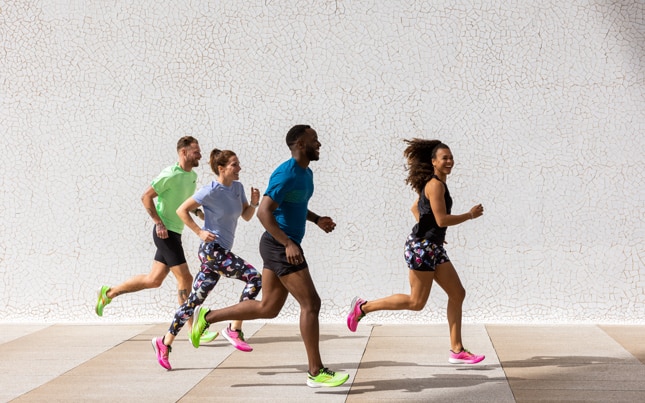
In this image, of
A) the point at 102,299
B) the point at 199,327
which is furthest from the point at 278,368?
the point at 102,299

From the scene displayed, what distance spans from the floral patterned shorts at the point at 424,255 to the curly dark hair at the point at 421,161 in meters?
0.41

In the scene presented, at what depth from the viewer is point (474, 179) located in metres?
9.70

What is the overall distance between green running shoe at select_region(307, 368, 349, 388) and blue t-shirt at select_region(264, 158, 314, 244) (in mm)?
872

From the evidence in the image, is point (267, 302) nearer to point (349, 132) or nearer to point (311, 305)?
point (311, 305)

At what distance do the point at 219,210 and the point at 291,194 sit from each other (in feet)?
4.29

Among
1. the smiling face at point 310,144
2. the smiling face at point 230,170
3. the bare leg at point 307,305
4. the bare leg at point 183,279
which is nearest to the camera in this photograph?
the bare leg at point 307,305

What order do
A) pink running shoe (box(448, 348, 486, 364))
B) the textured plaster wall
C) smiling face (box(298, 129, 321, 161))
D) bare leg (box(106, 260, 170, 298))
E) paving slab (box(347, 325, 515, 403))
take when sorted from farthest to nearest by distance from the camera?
the textured plaster wall, bare leg (box(106, 260, 170, 298)), pink running shoe (box(448, 348, 486, 364)), smiling face (box(298, 129, 321, 161)), paving slab (box(347, 325, 515, 403))

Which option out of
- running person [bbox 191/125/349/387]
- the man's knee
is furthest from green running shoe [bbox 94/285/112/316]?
the man's knee

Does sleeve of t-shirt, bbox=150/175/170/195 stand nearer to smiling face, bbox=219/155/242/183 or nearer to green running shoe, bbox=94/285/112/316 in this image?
smiling face, bbox=219/155/242/183

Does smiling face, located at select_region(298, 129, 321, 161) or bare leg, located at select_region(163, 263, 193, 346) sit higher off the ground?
smiling face, located at select_region(298, 129, 321, 161)

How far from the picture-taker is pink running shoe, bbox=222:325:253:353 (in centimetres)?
764

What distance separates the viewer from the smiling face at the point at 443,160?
24.0 feet

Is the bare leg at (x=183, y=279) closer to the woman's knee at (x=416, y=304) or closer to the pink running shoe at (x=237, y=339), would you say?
the pink running shoe at (x=237, y=339)

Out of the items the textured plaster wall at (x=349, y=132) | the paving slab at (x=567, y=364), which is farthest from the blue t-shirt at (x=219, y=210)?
the paving slab at (x=567, y=364)
